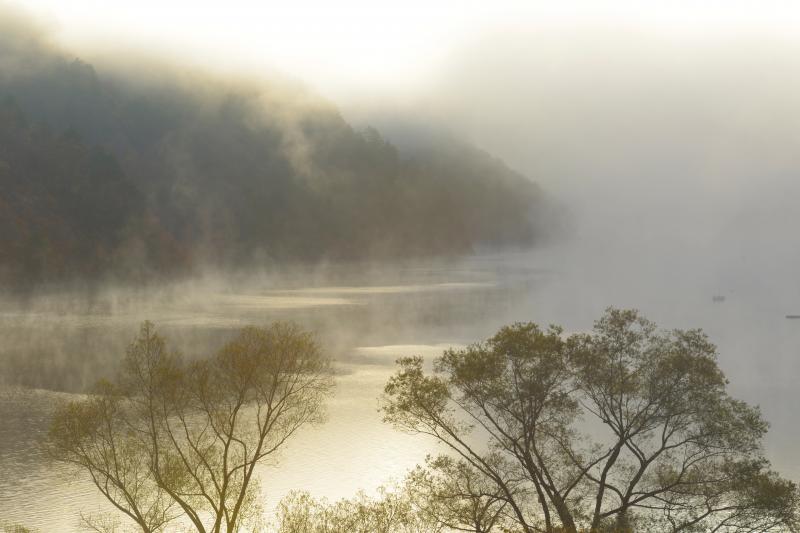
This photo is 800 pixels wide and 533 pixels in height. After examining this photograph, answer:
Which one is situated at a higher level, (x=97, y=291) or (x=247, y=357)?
(x=97, y=291)

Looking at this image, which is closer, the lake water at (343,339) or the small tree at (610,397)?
the small tree at (610,397)

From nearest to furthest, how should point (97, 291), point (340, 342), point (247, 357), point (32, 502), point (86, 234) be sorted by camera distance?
point (247, 357), point (32, 502), point (340, 342), point (97, 291), point (86, 234)

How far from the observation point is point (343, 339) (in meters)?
104

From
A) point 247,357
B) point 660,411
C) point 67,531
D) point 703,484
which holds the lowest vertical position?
point 67,531

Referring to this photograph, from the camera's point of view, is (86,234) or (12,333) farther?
(86,234)

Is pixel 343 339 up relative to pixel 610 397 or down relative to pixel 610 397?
up

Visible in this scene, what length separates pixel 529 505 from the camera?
37.3m

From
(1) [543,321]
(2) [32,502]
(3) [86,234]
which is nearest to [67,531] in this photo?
(2) [32,502]

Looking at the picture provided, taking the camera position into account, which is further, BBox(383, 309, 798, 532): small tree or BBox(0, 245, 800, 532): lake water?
BBox(0, 245, 800, 532): lake water

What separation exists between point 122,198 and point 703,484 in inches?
7513

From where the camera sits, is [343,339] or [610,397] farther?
[343,339]

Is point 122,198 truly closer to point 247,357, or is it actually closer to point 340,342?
point 340,342

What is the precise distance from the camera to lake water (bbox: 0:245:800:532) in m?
46.7

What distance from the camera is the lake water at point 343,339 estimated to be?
153ft
